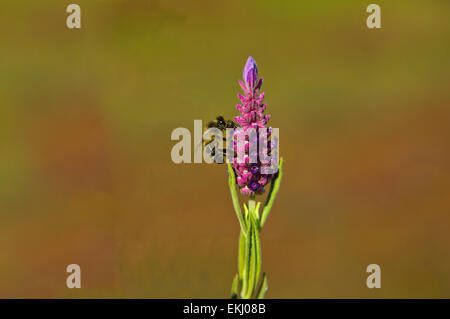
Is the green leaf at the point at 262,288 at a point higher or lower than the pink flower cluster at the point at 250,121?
lower

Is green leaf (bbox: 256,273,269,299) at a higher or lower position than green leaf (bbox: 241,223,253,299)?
lower

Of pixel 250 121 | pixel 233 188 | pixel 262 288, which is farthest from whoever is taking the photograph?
pixel 262 288

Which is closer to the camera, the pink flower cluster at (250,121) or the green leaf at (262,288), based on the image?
the pink flower cluster at (250,121)

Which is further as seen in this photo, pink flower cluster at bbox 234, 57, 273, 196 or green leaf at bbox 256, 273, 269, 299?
green leaf at bbox 256, 273, 269, 299

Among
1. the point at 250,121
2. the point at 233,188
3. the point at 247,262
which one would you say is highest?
the point at 250,121

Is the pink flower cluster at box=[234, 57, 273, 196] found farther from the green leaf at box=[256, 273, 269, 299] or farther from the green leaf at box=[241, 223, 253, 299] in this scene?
the green leaf at box=[256, 273, 269, 299]

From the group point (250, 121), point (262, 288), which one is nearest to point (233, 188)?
point (250, 121)

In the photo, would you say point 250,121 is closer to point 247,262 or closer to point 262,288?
point 247,262

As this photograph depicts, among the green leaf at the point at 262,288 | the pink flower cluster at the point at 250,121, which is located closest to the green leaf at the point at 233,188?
the pink flower cluster at the point at 250,121

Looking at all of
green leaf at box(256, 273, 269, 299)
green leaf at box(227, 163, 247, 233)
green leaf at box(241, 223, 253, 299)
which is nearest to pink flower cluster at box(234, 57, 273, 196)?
green leaf at box(227, 163, 247, 233)

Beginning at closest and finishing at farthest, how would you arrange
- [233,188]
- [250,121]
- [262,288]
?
[250,121] → [233,188] → [262,288]

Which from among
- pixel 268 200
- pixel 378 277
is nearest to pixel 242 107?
pixel 268 200

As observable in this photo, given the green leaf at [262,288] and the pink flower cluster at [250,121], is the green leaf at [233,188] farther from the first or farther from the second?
the green leaf at [262,288]
